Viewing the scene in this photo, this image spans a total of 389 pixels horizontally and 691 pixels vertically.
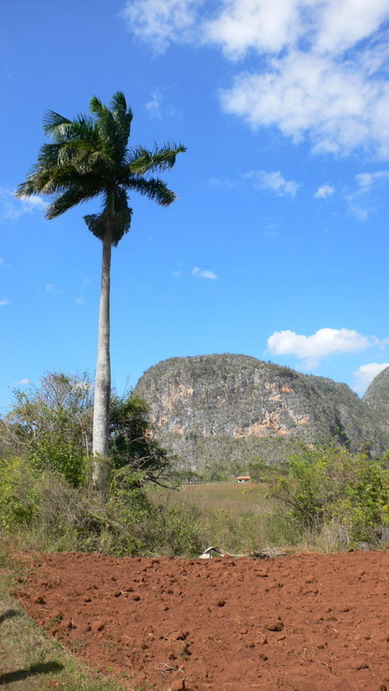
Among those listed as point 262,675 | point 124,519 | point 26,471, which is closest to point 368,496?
point 124,519

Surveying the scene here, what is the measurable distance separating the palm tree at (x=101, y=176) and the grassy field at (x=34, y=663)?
23.6 feet

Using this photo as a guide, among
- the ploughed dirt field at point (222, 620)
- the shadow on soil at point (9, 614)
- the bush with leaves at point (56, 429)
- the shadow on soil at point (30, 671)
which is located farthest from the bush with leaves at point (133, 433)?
the shadow on soil at point (30, 671)

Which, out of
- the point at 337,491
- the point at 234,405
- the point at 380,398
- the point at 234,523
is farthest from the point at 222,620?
the point at 380,398

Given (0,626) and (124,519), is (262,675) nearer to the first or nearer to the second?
(0,626)

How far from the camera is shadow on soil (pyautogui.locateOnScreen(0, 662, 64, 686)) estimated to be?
4.52 metres

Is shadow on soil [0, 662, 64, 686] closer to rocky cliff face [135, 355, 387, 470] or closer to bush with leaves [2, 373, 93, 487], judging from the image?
bush with leaves [2, 373, 93, 487]

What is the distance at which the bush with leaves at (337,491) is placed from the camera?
11.1 meters

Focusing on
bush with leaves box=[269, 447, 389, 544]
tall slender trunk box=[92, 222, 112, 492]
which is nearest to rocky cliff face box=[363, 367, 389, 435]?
bush with leaves box=[269, 447, 389, 544]

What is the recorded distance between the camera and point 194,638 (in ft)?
16.9

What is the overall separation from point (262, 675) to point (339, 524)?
25.0 feet

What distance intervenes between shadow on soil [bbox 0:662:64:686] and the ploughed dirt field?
312mm

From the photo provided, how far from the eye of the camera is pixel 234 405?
9338 cm

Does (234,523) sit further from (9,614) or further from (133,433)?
(9,614)

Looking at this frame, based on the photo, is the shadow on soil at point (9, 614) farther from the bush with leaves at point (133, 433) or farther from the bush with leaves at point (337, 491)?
the bush with leaves at point (133, 433)
